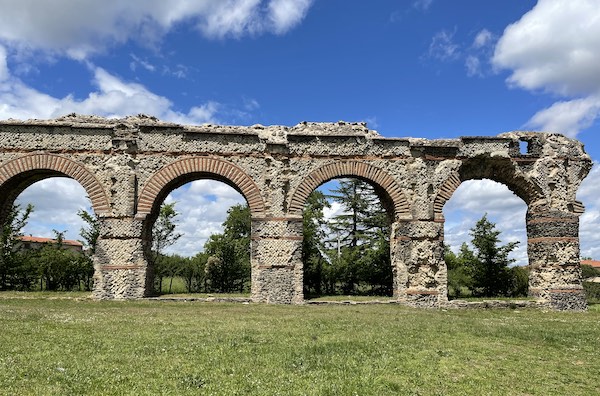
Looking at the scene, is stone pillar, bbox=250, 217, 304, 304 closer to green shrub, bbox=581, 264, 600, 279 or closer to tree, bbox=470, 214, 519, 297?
tree, bbox=470, 214, 519, 297

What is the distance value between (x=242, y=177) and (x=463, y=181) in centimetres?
665

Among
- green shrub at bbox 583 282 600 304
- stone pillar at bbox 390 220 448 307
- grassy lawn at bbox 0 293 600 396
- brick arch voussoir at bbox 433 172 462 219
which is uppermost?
brick arch voussoir at bbox 433 172 462 219

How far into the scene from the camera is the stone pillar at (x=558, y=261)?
13016 millimetres

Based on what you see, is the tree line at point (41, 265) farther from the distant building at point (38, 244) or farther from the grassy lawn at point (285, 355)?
the grassy lawn at point (285, 355)

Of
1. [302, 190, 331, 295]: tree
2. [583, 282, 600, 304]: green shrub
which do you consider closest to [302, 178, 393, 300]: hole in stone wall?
[302, 190, 331, 295]: tree

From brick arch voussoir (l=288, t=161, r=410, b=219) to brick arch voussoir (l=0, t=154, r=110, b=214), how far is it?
5.35 metres

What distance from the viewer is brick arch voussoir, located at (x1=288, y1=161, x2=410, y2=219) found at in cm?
1288

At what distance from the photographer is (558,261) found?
13016 mm

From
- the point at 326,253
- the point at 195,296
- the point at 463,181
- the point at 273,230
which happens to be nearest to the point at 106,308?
the point at 195,296

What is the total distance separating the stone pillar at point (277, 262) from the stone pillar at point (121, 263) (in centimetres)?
307

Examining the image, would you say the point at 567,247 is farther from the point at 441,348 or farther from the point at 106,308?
the point at 106,308

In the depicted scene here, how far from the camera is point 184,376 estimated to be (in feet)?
14.5

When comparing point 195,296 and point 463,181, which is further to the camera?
point 463,181

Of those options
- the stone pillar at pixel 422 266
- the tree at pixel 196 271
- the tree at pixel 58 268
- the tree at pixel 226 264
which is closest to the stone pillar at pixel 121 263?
the stone pillar at pixel 422 266
